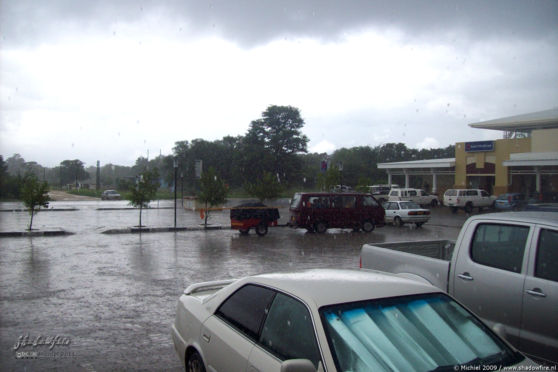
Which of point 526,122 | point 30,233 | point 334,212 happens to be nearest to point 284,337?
point 334,212

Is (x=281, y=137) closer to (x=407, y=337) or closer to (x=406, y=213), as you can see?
(x=406, y=213)

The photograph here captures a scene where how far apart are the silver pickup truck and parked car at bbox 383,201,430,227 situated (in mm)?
20639

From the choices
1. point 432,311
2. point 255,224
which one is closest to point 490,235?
point 432,311

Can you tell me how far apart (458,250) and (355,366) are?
2965 millimetres

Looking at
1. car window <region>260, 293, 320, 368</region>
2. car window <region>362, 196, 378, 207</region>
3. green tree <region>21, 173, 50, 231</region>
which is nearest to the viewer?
car window <region>260, 293, 320, 368</region>

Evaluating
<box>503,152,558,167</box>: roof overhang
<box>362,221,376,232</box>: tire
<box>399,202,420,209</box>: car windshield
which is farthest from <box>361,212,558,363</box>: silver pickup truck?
<box>503,152,558,167</box>: roof overhang

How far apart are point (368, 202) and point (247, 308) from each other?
762 inches

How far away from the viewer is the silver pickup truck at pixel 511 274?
4.10 metres

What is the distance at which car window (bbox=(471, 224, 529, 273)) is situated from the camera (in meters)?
4.49

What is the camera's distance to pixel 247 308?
142 inches

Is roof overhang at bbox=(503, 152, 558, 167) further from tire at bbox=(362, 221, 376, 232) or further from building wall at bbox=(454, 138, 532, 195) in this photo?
tire at bbox=(362, 221, 376, 232)

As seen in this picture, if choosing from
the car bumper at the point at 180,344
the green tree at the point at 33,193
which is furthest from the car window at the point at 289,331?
the green tree at the point at 33,193

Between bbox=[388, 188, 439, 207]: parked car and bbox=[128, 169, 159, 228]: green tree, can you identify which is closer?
bbox=[128, 169, 159, 228]: green tree

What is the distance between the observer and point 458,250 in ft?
16.8
